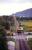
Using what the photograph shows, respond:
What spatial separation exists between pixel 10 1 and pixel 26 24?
248 mm

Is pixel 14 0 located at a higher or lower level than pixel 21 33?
higher

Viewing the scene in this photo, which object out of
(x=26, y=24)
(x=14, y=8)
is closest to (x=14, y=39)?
(x=26, y=24)

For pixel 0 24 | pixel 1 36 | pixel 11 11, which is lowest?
pixel 1 36

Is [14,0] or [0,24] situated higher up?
[14,0]

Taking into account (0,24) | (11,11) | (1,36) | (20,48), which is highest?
(11,11)

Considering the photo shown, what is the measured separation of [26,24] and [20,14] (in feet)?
0.33

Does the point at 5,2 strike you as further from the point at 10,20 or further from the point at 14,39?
the point at 14,39

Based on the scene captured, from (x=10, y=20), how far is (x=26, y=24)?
0.14 metres

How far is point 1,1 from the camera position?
794 mm

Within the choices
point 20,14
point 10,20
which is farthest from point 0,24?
point 20,14

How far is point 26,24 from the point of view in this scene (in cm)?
78

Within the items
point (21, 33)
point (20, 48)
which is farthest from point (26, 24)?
point (20, 48)

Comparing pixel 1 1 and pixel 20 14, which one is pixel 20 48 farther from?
pixel 1 1

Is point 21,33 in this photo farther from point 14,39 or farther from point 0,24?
point 0,24
